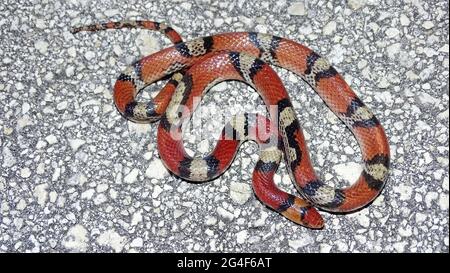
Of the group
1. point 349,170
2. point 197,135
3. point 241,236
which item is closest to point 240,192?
point 241,236

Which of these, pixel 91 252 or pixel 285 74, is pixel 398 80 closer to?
pixel 285 74

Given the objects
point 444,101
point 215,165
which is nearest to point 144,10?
point 215,165

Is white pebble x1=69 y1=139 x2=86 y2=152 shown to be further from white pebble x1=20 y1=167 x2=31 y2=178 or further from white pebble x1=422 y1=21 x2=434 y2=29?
white pebble x1=422 y1=21 x2=434 y2=29

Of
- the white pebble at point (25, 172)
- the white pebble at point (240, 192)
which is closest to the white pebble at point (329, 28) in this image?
the white pebble at point (240, 192)

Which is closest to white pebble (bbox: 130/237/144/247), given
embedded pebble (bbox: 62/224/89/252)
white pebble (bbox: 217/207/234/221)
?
embedded pebble (bbox: 62/224/89/252)

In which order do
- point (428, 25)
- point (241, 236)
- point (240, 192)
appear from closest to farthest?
1. point (241, 236)
2. point (240, 192)
3. point (428, 25)

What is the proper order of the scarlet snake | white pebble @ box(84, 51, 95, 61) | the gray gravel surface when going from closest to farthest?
the scarlet snake, the gray gravel surface, white pebble @ box(84, 51, 95, 61)

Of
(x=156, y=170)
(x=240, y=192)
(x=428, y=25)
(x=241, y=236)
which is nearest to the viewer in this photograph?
(x=241, y=236)

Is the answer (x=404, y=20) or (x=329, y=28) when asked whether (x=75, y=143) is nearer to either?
(x=329, y=28)
